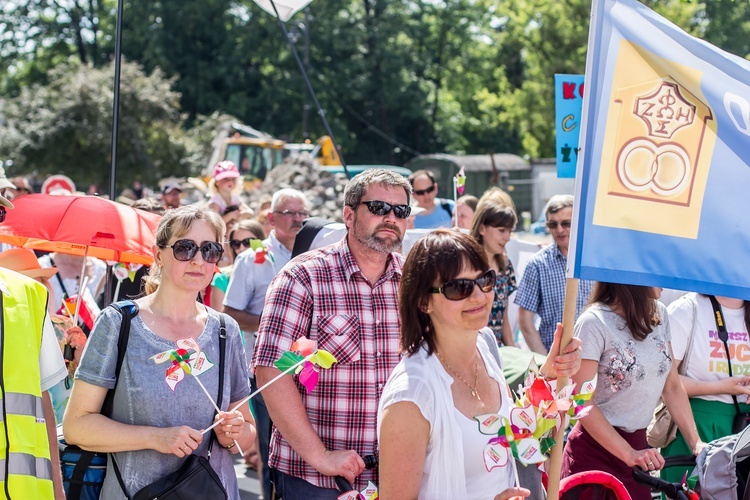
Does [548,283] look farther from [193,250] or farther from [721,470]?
[193,250]

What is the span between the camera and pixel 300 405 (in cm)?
373

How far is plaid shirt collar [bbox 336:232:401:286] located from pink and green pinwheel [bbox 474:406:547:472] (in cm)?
123

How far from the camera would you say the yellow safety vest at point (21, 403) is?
9.77 feet

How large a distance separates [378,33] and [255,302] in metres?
43.2

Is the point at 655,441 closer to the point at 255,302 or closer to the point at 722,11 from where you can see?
the point at 255,302

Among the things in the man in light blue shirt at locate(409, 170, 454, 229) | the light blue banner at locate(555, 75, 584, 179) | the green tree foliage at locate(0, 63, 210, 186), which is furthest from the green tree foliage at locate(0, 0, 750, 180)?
the light blue banner at locate(555, 75, 584, 179)

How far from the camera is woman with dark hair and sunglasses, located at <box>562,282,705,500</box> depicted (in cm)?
423

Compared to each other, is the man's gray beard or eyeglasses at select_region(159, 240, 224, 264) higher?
the man's gray beard

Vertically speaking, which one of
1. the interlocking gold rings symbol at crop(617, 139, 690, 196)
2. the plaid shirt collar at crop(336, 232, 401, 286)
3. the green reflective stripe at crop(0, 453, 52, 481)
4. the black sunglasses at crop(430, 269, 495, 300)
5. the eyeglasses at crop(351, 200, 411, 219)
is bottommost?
the green reflective stripe at crop(0, 453, 52, 481)

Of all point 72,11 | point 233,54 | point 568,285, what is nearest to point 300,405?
point 568,285

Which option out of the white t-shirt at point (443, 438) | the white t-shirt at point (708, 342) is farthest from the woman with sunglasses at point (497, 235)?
the white t-shirt at point (443, 438)

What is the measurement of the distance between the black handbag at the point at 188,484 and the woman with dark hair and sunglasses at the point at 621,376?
5.67 feet

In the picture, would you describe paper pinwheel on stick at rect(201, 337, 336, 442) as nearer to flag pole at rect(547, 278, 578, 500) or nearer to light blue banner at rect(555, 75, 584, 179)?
flag pole at rect(547, 278, 578, 500)

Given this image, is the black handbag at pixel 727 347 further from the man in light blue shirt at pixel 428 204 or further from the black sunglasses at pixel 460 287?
the man in light blue shirt at pixel 428 204
